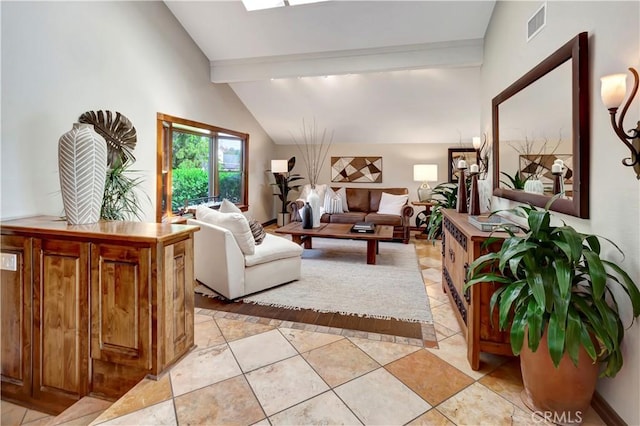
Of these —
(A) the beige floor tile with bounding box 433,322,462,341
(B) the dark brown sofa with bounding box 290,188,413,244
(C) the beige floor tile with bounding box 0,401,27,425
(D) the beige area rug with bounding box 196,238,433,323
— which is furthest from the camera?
(B) the dark brown sofa with bounding box 290,188,413,244

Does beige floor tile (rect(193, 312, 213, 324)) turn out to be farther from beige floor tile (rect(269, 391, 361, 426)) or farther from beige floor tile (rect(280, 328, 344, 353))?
beige floor tile (rect(269, 391, 361, 426))

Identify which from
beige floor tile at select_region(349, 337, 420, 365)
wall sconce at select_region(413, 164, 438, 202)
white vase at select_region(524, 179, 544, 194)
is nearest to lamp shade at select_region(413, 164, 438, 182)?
wall sconce at select_region(413, 164, 438, 202)

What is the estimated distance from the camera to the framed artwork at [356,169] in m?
7.02

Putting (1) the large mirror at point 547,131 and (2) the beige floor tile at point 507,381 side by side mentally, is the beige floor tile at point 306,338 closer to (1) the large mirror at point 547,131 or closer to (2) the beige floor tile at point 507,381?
(2) the beige floor tile at point 507,381

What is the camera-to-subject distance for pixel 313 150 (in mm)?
7367

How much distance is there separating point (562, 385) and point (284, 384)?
53.7 inches

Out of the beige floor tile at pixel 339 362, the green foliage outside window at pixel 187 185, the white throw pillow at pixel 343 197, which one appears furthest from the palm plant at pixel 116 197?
the white throw pillow at pixel 343 197

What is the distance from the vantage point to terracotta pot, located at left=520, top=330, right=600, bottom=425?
145cm

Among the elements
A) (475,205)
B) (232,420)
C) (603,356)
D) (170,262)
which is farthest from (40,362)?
(475,205)

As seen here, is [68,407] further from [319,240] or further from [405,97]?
[405,97]

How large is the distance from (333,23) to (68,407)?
13.9ft

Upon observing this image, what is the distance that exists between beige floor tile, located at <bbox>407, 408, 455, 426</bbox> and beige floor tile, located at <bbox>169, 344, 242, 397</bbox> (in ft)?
3.33

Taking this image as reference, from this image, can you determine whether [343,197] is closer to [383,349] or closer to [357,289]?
[357,289]

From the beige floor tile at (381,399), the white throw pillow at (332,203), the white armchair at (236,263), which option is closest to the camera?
the beige floor tile at (381,399)
